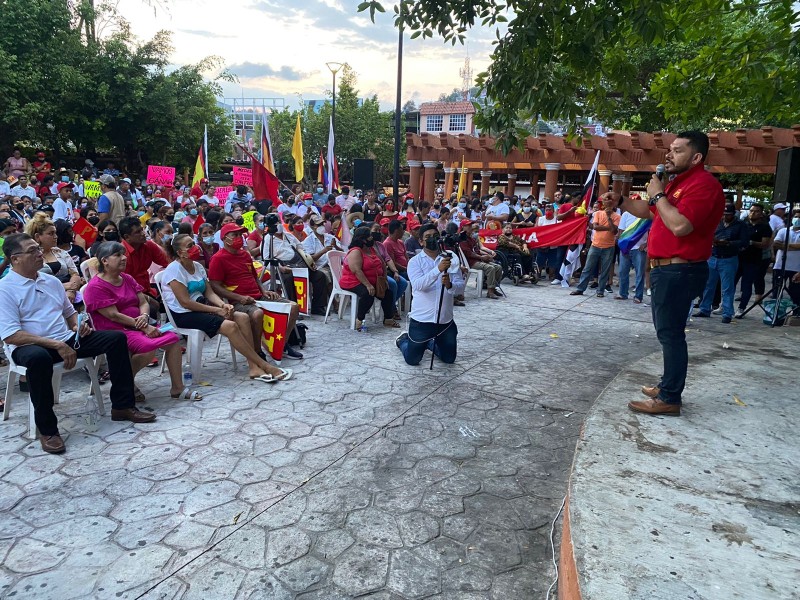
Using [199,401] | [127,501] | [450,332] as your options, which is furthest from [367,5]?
[127,501]

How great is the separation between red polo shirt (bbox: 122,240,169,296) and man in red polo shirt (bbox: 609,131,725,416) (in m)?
4.76

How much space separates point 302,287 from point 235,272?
2.08 meters

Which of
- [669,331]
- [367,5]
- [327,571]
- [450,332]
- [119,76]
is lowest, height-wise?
[327,571]

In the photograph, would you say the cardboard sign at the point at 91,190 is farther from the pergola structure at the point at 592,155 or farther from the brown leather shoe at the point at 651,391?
the brown leather shoe at the point at 651,391

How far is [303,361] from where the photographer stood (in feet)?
20.6

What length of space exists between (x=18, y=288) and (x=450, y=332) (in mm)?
3929

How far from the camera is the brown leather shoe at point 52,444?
396 centimetres

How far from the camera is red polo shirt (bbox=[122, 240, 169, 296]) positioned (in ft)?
19.1

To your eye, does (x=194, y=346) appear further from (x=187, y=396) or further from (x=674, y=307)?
(x=674, y=307)

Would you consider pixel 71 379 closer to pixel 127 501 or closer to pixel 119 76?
pixel 127 501

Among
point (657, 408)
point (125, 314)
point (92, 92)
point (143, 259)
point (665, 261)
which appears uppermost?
point (92, 92)

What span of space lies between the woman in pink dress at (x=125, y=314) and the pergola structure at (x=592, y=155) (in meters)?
15.3

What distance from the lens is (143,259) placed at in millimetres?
5949

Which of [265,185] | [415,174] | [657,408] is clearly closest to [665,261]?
[657,408]
